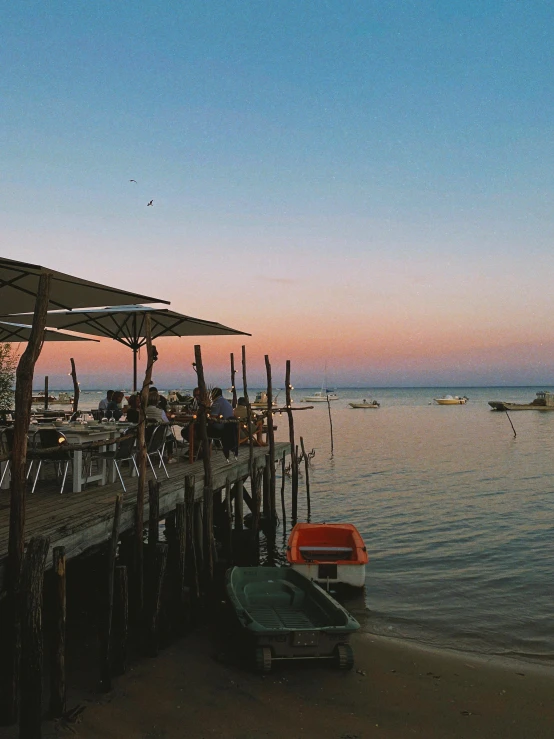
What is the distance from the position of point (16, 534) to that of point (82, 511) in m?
2.11

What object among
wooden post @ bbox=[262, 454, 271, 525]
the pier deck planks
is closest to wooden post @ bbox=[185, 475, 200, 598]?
the pier deck planks

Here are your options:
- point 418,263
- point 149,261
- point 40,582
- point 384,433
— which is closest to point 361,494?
point 418,263

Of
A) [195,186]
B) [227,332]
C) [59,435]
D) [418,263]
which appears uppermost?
[195,186]

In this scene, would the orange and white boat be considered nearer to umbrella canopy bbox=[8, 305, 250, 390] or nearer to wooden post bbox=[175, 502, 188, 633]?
wooden post bbox=[175, 502, 188, 633]

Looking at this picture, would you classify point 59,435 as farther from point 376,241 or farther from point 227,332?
point 376,241

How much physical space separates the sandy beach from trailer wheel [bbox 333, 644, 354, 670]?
10cm

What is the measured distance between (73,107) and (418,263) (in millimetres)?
12200

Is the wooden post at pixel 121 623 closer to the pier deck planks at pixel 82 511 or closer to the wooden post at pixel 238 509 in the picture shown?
the pier deck planks at pixel 82 511

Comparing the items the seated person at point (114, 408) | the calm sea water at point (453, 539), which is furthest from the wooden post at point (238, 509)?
the seated person at point (114, 408)

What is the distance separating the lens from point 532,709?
6551 millimetres

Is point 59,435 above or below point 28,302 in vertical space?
below

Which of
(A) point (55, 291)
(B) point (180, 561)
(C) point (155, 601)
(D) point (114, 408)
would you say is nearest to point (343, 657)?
(C) point (155, 601)

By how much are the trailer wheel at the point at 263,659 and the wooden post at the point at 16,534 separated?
107 inches

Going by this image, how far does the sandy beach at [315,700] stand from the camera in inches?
Result: 225
